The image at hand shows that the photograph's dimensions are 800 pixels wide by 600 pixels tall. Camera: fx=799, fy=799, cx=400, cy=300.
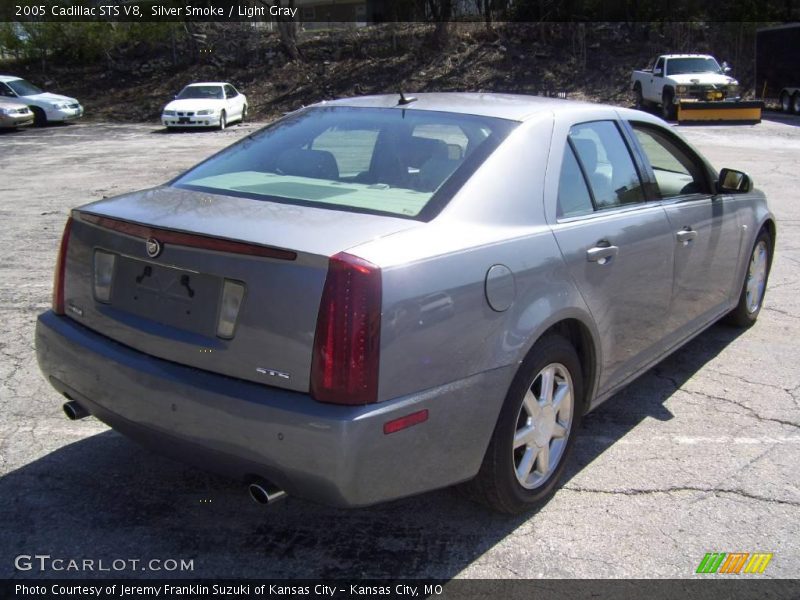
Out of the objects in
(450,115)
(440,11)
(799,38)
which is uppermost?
(440,11)

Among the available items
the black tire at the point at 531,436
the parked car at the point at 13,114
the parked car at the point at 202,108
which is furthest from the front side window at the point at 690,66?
the black tire at the point at 531,436

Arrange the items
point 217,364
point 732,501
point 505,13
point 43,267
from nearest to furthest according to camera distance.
Result: point 217,364 → point 732,501 → point 43,267 → point 505,13

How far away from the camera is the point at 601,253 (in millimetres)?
3535

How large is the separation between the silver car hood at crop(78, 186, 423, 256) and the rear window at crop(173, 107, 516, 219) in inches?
4.7

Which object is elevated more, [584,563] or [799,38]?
[799,38]

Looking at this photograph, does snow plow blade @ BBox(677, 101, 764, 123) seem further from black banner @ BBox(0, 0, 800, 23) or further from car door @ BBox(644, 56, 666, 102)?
black banner @ BBox(0, 0, 800, 23)

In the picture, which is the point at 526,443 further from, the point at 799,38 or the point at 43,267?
the point at 799,38

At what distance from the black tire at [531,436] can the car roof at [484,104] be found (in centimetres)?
109

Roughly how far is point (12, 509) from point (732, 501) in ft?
10.1

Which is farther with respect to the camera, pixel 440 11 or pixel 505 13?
pixel 505 13

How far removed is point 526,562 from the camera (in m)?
3.03

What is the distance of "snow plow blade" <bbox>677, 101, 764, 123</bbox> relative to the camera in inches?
945

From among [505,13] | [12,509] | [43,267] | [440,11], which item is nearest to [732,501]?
[12,509]

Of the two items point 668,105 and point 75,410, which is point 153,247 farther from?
point 668,105
